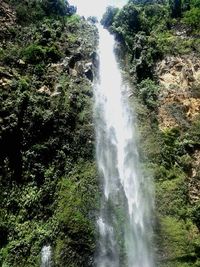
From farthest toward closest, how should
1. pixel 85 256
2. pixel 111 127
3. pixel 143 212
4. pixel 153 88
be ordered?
pixel 153 88, pixel 111 127, pixel 143 212, pixel 85 256

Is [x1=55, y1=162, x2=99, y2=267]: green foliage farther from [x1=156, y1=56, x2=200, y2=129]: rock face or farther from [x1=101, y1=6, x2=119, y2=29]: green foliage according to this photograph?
[x1=101, y1=6, x2=119, y2=29]: green foliage

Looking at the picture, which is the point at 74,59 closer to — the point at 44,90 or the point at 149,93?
the point at 44,90

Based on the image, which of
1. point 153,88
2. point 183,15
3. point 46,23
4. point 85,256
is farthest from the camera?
point 183,15

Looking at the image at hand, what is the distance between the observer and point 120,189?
77.0ft

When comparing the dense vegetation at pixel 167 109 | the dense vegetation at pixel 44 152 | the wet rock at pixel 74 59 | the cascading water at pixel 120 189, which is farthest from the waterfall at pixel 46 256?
the wet rock at pixel 74 59

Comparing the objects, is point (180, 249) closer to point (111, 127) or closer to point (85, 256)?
point (85, 256)

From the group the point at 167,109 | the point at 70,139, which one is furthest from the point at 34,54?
the point at 167,109

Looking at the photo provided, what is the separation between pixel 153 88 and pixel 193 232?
12.1 m

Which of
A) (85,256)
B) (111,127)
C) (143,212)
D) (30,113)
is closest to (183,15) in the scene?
(111,127)

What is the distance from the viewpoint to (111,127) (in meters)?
27.7

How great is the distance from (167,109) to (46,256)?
43.7ft

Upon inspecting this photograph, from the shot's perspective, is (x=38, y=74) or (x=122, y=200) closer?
(x=122, y=200)

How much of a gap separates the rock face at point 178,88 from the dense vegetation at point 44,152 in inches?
210

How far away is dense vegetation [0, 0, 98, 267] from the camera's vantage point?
2123 centimetres
